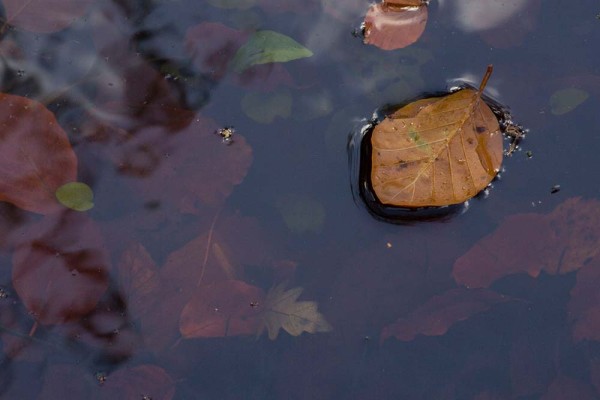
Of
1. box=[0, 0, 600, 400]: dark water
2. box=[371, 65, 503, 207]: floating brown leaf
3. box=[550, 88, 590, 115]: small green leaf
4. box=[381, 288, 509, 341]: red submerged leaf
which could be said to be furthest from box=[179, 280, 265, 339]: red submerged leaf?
box=[550, 88, 590, 115]: small green leaf

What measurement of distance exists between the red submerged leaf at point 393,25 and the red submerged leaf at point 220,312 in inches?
36.9

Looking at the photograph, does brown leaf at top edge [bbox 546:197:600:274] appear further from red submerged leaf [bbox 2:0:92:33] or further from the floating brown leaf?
red submerged leaf [bbox 2:0:92:33]

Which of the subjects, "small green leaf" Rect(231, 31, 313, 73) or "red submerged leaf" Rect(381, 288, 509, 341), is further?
"small green leaf" Rect(231, 31, 313, 73)

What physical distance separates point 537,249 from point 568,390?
1.44 feet

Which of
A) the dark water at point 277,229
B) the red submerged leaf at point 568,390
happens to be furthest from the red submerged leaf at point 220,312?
the red submerged leaf at point 568,390

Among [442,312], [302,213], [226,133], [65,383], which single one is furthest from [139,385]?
[442,312]

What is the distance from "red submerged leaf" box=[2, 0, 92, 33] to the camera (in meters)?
2.31

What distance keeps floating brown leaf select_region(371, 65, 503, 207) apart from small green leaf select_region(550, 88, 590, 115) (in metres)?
0.23

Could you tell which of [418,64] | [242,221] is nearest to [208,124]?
[242,221]

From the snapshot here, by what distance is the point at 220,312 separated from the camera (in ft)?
7.03

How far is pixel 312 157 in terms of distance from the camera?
2221 mm

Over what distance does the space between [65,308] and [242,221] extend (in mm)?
609

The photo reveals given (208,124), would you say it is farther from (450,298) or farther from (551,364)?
(551,364)

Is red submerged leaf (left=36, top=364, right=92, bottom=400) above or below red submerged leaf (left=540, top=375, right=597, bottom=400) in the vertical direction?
below
